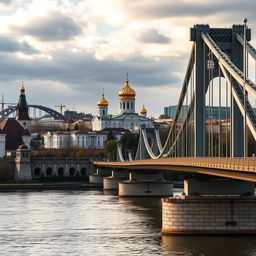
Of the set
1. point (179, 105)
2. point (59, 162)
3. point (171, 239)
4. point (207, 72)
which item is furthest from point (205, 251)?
point (59, 162)

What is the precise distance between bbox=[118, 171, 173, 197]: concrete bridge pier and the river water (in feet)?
53.1

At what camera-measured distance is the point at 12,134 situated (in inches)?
6078

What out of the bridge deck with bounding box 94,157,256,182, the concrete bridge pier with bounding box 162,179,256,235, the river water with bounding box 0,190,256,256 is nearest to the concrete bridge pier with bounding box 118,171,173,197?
the river water with bounding box 0,190,256,256

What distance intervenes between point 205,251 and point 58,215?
23.1 metres

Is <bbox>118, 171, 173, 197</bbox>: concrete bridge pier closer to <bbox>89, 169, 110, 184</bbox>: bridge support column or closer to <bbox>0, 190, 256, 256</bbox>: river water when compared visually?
<bbox>0, 190, 256, 256</bbox>: river water

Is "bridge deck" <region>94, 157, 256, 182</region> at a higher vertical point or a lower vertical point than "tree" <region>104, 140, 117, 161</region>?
lower

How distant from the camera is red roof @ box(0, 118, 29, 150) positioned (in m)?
153

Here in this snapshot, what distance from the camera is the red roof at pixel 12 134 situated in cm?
15275

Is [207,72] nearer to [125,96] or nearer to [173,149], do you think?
[173,149]

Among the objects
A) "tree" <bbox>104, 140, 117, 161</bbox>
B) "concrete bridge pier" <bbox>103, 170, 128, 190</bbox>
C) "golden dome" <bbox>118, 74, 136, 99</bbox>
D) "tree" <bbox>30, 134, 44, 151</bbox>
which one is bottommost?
"concrete bridge pier" <bbox>103, 170, 128, 190</bbox>

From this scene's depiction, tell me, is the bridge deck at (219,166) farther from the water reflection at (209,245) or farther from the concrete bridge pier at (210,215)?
the water reflection at (209,245)

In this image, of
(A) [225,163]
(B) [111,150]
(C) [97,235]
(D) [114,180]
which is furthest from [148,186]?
(B) [111,150]

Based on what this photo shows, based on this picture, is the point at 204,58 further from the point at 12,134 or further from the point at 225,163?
the point at 12,134

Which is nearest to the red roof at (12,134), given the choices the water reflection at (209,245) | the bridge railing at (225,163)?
the bridge railing at (225,163)
